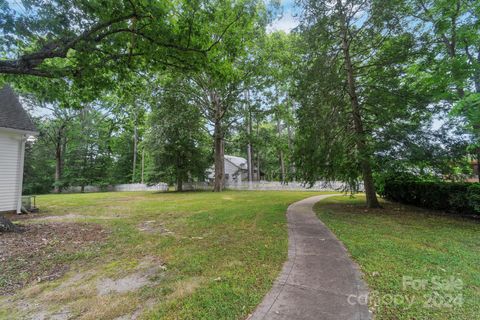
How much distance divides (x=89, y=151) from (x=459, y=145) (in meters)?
37.1

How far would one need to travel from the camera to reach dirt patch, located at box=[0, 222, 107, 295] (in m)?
3.41

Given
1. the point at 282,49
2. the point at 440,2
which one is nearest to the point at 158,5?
the point at 440,2

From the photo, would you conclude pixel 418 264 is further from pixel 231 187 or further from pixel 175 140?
pixel 231 187

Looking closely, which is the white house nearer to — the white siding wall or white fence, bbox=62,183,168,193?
the white siding wall

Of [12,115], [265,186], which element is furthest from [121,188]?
[12,115]

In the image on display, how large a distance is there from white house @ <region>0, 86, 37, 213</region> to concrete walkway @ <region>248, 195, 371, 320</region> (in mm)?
10682

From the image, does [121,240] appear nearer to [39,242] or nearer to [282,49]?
[39,242]

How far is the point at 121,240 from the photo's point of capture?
525 cm

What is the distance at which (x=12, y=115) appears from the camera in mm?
9008

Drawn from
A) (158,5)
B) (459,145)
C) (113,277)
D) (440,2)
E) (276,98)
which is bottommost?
(113,277)

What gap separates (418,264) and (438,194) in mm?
6928

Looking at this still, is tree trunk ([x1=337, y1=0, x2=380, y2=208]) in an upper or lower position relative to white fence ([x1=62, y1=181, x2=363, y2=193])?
upper

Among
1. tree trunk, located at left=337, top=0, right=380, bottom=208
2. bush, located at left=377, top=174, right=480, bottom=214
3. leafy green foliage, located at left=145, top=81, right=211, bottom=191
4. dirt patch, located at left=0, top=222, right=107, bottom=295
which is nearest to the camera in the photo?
dirt patch, located at left=0, top=222, right=107, bottom=295

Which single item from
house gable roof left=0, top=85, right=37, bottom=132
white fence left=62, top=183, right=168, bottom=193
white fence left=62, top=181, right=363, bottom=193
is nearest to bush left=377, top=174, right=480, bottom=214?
white fence left=62, top=181, right=363, bottom=193
